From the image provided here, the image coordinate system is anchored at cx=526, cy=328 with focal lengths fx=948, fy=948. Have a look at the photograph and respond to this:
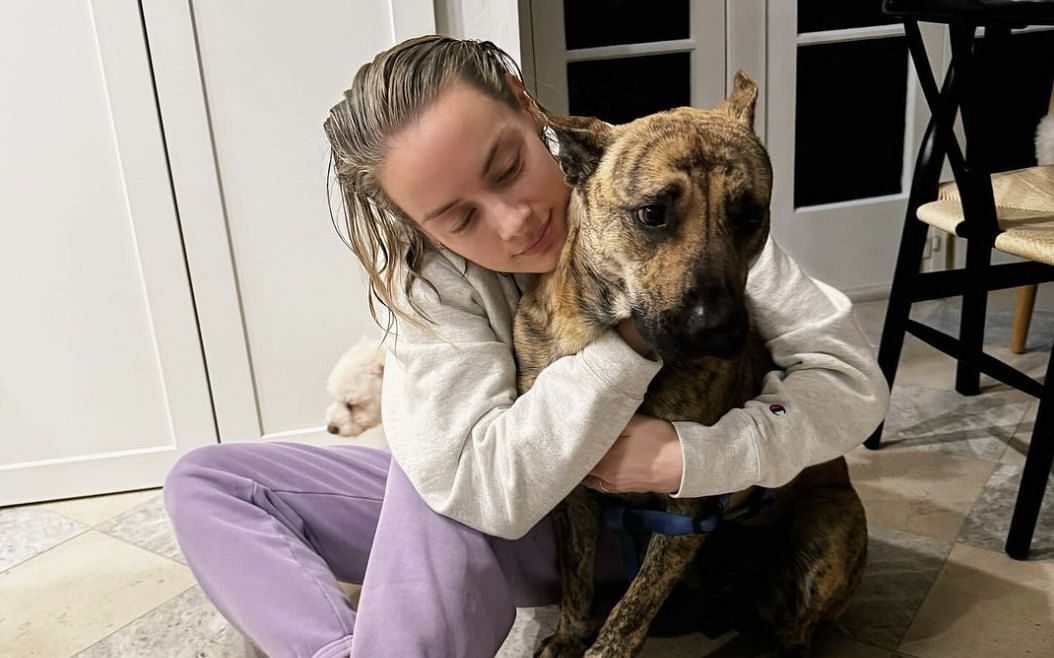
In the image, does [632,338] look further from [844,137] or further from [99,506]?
[844,137]

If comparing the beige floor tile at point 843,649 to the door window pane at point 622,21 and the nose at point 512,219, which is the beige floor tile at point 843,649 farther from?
the door window pane at point 622,21

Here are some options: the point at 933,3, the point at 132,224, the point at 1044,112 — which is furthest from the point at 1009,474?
the point at 132,224

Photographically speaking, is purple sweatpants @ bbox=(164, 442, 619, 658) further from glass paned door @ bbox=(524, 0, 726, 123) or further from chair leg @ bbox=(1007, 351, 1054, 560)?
glass paned door @ bbox=(524, 0, 726, 123)

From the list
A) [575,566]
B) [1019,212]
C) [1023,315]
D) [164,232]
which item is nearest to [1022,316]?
[1023,315]

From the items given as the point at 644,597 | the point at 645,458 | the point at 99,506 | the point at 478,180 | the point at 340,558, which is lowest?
the point at 99,506

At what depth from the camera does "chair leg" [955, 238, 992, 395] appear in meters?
1.95

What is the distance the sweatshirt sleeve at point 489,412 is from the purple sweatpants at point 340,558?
8 centimetres

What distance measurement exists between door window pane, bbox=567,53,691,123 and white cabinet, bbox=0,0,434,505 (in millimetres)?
999

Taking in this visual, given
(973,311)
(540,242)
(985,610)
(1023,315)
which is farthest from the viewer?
(1023,315)

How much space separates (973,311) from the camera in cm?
218

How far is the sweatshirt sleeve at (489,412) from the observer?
3.65 ft

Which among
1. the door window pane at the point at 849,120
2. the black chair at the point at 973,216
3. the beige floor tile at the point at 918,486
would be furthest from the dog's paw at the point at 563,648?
the door window pane at the point at 849,120

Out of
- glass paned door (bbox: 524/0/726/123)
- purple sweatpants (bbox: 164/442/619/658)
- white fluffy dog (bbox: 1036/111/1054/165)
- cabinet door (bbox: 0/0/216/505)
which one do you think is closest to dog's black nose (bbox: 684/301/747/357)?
purple sweatpants (bbox: 164/442/619/658)

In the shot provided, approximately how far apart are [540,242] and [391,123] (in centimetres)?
23
